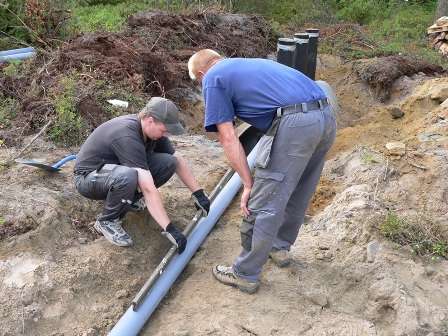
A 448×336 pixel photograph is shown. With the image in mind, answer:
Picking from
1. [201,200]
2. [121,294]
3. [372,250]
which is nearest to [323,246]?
[372,250]

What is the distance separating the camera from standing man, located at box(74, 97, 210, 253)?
3922 mm

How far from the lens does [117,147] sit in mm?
3982

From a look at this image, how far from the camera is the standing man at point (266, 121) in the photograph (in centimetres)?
Result: 337

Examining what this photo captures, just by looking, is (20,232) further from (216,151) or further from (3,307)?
(216,151)

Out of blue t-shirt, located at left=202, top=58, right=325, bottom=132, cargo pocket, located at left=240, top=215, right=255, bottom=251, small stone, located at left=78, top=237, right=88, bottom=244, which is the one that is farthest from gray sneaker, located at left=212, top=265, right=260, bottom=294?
blue t-shirt, located at left=202, top=58, right=325, bottom=132

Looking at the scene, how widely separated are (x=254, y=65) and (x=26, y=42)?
6296 millimetres

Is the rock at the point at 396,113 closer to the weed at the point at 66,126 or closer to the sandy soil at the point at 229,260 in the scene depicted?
the sandy soil at the point at 229,260

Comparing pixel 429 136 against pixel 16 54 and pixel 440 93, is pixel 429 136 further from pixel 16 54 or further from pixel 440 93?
pixel 16 54

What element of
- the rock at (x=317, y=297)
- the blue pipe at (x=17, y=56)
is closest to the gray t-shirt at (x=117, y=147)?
the rock at (x=317, y=297)

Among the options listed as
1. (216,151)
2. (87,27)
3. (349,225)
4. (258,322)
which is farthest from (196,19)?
(258,322)

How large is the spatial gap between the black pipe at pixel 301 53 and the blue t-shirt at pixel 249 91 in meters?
4.47

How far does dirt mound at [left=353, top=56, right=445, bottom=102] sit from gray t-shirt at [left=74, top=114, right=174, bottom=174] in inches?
233

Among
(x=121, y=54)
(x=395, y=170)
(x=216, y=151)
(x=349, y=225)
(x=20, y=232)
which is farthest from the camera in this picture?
(x=121, y=54)

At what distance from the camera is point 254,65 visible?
135 inches
